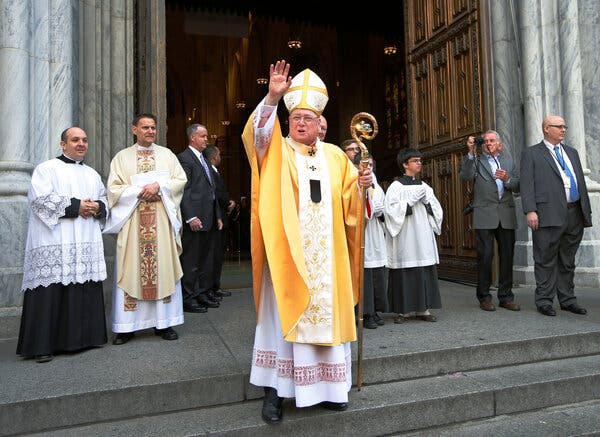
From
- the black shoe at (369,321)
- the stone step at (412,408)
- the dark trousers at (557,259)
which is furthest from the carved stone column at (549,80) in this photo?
the stone step at (412,408)

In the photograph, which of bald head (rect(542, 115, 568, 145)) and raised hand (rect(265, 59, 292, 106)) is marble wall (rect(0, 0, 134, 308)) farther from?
bald head (rect(542, 115, 568, 145))

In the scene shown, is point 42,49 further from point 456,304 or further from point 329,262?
point 456,304

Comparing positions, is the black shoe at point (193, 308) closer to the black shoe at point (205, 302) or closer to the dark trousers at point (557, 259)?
the black shoe at point (205, 302)

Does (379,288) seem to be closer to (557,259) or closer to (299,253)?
(557,259)

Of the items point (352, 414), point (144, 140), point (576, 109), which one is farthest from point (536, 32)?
point (352, 414)

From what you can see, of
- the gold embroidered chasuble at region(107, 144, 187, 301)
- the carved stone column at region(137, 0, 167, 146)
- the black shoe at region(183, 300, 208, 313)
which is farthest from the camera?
the carved stone column at region(137, 0, 167, 146)

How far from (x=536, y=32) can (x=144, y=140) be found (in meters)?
5.39

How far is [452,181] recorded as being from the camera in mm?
7312

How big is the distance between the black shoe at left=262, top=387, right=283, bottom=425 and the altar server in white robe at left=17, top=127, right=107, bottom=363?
1865 millimetres

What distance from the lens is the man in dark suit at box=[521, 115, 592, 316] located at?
523 centimetres

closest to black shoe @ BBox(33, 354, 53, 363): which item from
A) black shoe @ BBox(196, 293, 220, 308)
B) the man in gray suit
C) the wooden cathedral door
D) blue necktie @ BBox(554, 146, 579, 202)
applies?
black shoe @ BBox(196, 293, 220, 308)

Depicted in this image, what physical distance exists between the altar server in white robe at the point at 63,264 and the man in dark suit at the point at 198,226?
152 cm

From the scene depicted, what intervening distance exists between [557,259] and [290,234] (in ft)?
12.3

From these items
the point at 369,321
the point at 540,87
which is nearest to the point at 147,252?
the point at 369,321
